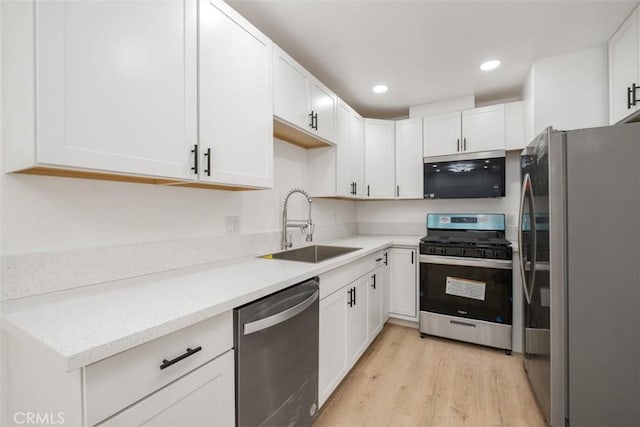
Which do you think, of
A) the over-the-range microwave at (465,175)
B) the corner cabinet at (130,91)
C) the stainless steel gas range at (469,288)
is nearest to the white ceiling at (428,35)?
the corner cabinet at (130,91)

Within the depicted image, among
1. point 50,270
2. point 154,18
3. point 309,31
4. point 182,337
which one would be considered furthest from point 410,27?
point 50,270

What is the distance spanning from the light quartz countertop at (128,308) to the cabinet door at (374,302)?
45.7 inches

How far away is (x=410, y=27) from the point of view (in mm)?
1889

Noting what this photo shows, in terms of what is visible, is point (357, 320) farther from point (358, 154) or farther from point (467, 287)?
point (358, 154)

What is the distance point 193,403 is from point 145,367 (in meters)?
0.23

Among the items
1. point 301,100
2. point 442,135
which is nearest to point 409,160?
point 442,135

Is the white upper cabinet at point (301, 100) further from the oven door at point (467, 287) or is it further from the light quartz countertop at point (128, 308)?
the oven door at point (467, 287)

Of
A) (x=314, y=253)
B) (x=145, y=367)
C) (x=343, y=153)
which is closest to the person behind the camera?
(x=145, y=367)

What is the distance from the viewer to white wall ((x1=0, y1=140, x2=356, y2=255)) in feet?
3.27

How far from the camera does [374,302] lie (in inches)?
101

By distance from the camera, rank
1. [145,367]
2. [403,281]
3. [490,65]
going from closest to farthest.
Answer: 1. [145,367]
2. [490,65]
3. [403,281]

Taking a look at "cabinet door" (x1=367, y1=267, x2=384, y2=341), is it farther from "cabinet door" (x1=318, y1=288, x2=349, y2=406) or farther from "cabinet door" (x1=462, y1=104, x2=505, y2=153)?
"cabinet door" (x1=462, y1=104, x2=505, y2=153)

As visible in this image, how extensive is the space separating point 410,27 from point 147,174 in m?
1.86

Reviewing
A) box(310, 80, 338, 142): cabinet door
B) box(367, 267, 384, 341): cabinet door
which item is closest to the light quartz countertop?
box(367, 267, 384, 341): cabinet door
